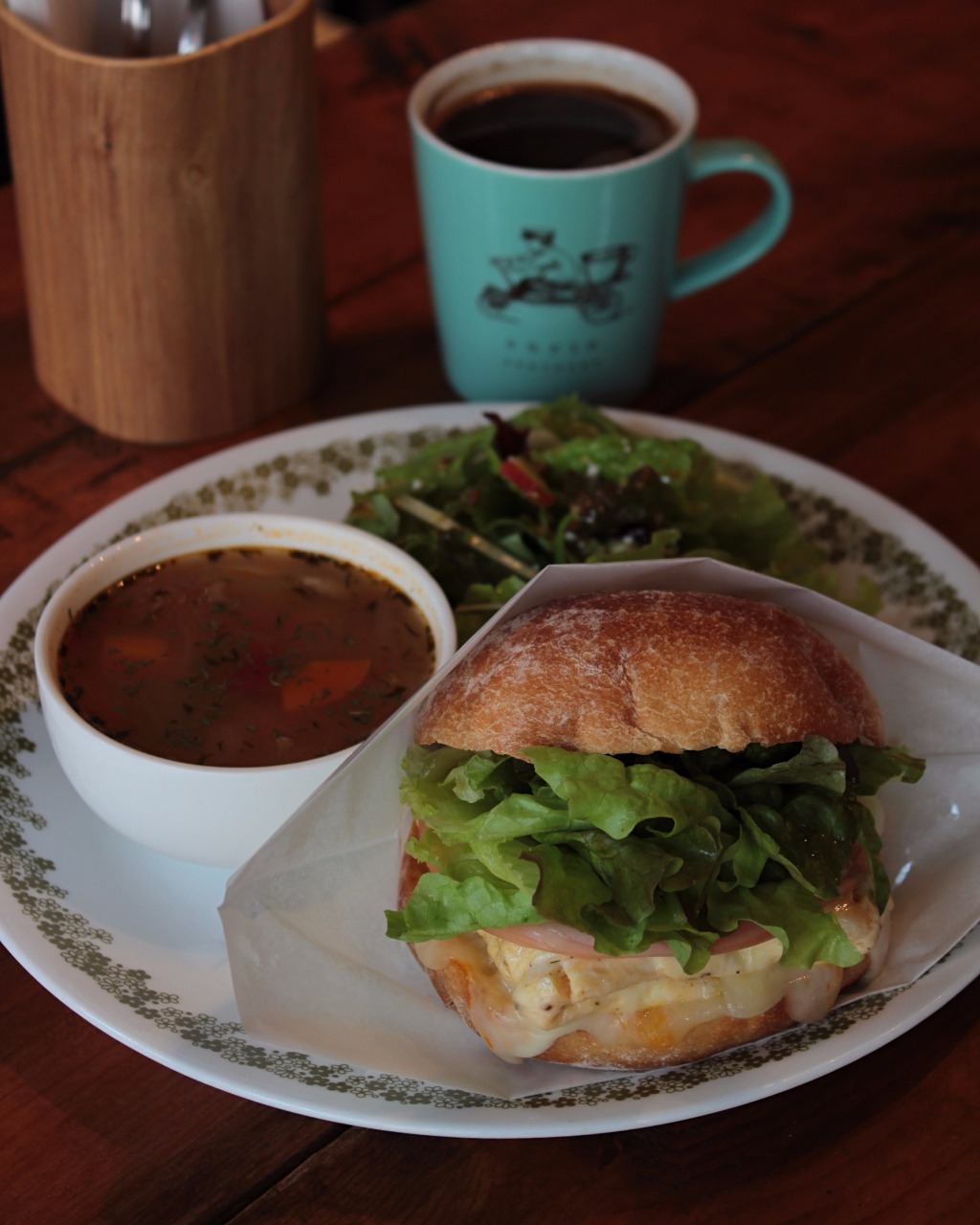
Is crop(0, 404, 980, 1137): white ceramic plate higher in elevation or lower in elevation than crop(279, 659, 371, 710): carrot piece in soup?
lower

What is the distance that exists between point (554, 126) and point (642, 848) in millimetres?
1349

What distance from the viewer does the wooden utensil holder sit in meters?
1.96

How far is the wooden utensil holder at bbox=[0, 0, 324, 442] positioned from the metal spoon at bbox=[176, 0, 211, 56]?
12 cm

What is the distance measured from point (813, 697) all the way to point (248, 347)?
120 cm

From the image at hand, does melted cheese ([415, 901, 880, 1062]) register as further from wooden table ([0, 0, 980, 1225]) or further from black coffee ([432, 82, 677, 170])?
black coffee ([432, 82, 677, 170])

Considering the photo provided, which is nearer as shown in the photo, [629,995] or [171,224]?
[629,995]

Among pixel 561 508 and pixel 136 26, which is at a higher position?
pixel 136 26

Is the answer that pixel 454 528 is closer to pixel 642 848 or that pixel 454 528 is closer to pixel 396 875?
pixel 396 875

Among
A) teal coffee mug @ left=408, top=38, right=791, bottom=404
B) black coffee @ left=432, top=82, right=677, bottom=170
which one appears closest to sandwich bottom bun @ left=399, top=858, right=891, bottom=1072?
teal coffee mug @ left=408, top=38, right=791, bottom=404

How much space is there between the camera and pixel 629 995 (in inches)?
58.0

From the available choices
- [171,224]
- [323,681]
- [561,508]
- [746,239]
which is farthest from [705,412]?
[323,681]

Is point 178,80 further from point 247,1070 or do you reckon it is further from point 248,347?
point 247,1070

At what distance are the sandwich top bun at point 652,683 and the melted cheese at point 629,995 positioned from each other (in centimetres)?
24

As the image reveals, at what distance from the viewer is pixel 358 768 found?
1570mm
